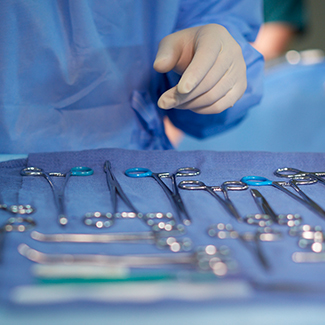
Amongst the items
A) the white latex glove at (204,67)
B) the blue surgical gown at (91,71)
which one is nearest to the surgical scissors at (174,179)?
the white latex glove at (204,67)

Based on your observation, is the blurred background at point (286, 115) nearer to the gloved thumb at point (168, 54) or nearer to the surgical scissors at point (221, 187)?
the gloved thumb at point (168, 54)

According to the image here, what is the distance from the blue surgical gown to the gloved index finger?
0.16 m

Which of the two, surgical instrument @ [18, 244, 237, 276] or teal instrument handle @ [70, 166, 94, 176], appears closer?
surgical instrument @ [18, 244, 237, 276]

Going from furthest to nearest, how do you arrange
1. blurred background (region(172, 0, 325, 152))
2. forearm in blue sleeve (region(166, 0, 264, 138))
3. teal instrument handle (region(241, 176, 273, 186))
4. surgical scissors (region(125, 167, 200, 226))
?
blurred background (region(172, 0, 325, 152))
forearm in blue sleeve (region(166, 0, 264, 138))
teal instrument handle (region(241, 176, 273, 186))
surgical scissors (region(125, 167, 200, 226))

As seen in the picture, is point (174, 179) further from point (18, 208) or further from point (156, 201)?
point (18, 208)

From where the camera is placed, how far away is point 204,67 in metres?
0.55

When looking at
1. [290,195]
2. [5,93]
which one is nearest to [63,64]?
[5,93]

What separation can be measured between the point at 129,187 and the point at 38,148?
30cm

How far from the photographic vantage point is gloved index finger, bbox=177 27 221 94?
51 cm

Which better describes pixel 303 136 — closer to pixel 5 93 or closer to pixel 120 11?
pixel 120 11

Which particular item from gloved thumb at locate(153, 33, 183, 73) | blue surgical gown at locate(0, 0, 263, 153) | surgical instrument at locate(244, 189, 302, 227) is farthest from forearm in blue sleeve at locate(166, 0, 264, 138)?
surgical instrument at locate(244, 189, 302, 227)

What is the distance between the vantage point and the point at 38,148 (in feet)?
2.32

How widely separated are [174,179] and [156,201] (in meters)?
0.08

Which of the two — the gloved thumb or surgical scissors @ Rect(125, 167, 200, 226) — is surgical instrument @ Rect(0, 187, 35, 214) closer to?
surgical scissors @ Rect(125, 167, 200, 226)
